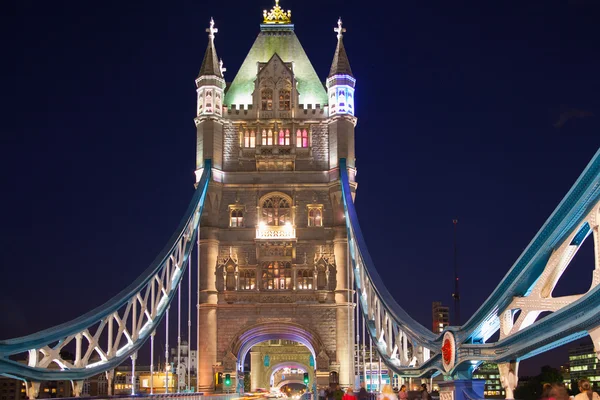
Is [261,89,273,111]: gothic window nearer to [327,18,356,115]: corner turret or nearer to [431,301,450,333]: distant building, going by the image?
[327,18,356,115]: corner turret

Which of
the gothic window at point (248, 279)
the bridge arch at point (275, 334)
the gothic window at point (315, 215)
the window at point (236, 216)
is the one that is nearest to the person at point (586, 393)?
the bridge arch at point (275, 334)

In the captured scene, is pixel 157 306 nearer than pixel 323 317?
Yes

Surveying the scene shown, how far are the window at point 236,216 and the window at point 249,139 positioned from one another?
3763mm

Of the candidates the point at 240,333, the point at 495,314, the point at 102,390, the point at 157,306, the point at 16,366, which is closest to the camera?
the point at 495,314

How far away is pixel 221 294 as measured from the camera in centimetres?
4919

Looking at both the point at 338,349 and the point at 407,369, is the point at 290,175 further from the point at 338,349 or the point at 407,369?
the point at 407,369

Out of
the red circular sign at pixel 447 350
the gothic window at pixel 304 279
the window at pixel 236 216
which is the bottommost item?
the red circular sign at pixel 447 350

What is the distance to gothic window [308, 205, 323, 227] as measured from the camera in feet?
167

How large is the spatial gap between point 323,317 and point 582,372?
3767 inches

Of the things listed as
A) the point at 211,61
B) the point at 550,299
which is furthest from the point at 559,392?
the point at 211,61

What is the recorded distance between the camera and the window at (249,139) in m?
52.2

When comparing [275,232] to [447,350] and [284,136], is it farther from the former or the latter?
[447,350]

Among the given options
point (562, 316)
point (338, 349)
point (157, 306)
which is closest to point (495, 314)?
point (562, 316)

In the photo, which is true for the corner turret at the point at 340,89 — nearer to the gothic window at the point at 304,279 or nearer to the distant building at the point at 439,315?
the gothic window at the point at 304,279
